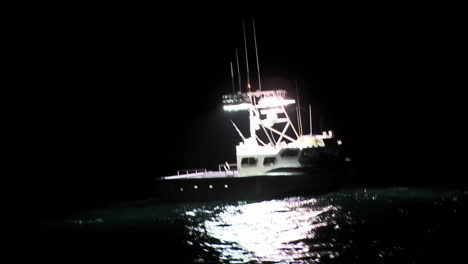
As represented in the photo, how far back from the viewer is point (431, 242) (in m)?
12.2

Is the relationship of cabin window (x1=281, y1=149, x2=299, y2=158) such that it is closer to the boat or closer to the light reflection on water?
the boat

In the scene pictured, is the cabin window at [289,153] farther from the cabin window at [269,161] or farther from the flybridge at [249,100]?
the flybridge at [249,100]

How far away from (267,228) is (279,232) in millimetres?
718

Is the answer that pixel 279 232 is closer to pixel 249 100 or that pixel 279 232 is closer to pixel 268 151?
pixel 268 151

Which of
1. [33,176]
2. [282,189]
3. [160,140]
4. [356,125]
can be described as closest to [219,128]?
[160,140]

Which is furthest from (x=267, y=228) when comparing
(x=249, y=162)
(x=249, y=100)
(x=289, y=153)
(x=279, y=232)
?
(x=249, y=100)

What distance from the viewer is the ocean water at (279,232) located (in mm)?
11750

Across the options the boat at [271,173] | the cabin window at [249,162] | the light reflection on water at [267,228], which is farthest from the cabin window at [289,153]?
the light reflection on water at [267,228]

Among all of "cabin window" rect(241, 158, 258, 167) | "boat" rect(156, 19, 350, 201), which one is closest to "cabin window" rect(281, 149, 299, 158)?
"boat" rect(156, 19, 350, 201)

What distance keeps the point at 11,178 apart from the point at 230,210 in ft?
121

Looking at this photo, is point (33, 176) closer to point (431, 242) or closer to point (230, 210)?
point (230, 210)

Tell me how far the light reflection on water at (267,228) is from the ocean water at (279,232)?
0.09 ft

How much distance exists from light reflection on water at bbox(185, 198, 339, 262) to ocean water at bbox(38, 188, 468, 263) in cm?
3

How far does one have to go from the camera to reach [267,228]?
49.3ft
